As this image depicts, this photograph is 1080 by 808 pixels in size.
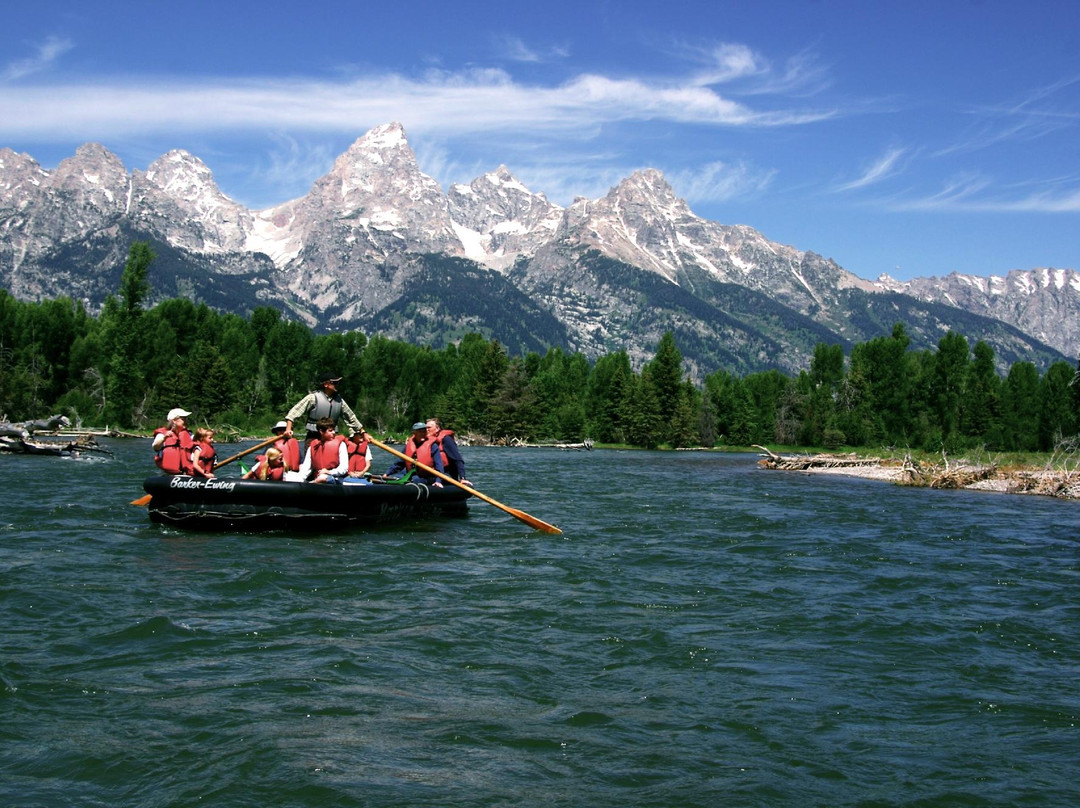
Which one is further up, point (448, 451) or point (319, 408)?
point (319, 408)

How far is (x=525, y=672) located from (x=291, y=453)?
12299 mm

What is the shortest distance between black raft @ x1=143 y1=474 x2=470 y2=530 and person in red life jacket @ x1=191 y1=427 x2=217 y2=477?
861mm

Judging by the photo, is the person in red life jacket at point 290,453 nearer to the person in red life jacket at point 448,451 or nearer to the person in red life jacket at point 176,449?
the person in red life jacket at point 176,449

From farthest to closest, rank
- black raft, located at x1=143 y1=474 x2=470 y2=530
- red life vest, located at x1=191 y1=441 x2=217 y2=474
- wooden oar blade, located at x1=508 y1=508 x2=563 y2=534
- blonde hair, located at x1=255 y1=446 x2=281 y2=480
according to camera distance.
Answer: wooden oar blade, located at x1=508 y1=508 x2=563 y2=534 → blonde hair, located at x1=255 y1=446 x2=281 y2=480 → red life vest, located at x1=191 y1=441 x2=217 y2=474 → black raft, located at x1=143 y1=474 x2=470 y2=530

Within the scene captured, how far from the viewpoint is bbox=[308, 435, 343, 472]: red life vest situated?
67.7ft

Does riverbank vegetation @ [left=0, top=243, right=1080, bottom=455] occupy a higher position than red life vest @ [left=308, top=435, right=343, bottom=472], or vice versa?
riverbank vegetation @ [left=0, top=243, right=1080, bottom=455]

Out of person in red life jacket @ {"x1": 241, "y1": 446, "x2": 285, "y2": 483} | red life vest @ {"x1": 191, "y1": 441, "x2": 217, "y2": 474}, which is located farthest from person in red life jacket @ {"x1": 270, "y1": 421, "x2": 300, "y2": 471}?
red life vest @ {"x1": 191, "y1": 441, "x2": 217, "y2": 474}

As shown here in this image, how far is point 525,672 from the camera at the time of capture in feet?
32.4

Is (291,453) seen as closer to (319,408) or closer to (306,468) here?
(306,468)

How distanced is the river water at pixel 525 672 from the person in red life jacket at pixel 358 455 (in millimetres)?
2826

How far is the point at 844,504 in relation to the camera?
31578mm

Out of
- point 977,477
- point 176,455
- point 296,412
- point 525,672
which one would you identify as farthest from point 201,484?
point 977,477

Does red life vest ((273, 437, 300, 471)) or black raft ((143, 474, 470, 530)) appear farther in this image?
red life vest ((273, 437, 300, 471))

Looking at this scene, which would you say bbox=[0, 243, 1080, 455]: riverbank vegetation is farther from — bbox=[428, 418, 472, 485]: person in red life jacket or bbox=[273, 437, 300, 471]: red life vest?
bbox=[273, 437, 300, 471]: red life vest
